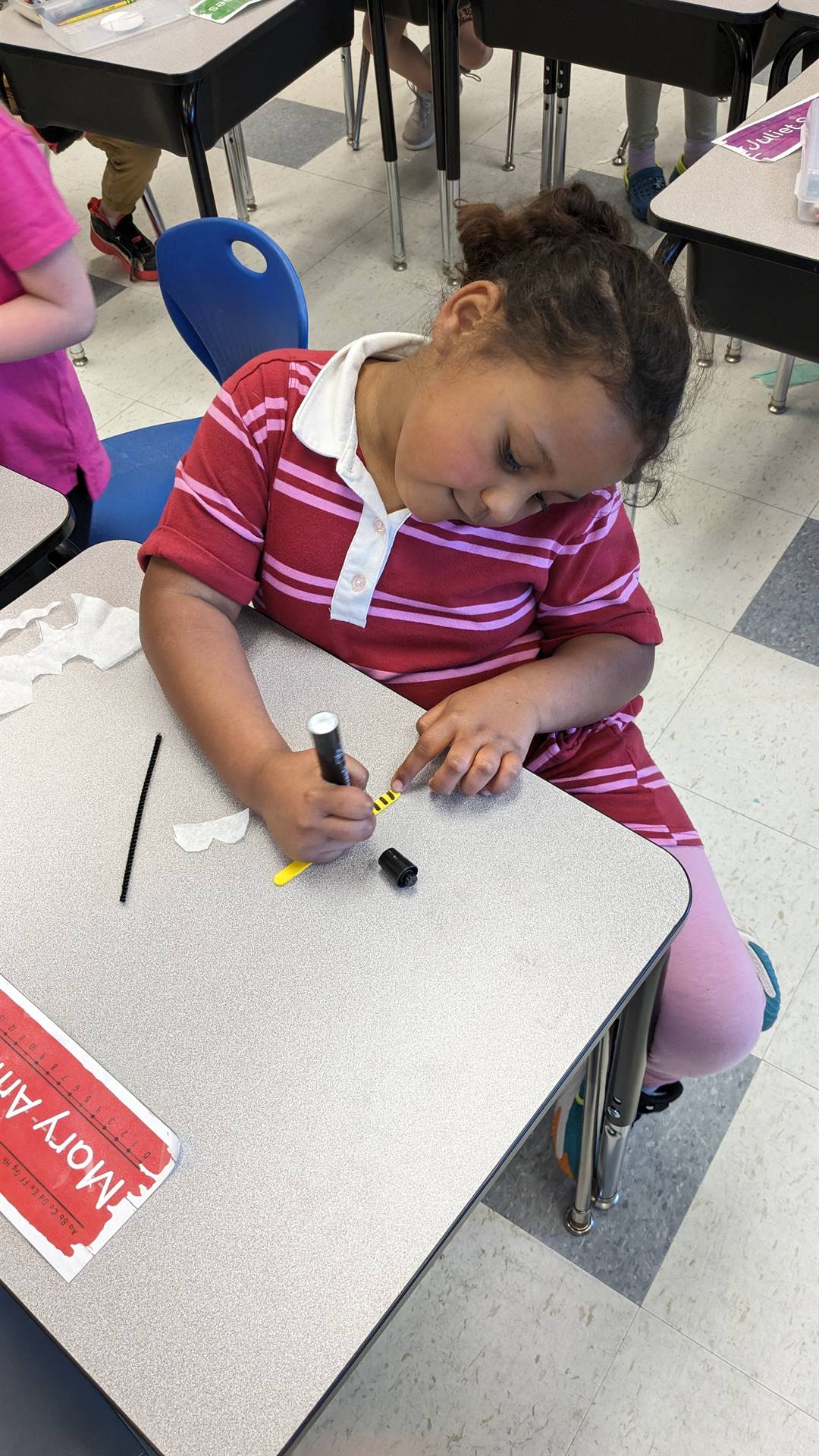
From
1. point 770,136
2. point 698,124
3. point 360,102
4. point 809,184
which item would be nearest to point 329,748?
point 809,184

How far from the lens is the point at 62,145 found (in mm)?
2666

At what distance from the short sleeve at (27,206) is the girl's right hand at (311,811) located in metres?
0.81

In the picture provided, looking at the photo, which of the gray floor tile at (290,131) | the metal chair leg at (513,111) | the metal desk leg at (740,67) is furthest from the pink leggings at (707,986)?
the gray floor tile at (290,131)

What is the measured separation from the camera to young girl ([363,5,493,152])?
2.96m

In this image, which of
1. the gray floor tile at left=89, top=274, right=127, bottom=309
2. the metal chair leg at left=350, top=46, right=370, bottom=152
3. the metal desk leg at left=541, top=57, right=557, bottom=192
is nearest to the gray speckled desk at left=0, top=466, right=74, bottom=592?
the metal desk leg at left=541, top=57, right=557, bottom=192

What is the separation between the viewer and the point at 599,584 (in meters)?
0.98

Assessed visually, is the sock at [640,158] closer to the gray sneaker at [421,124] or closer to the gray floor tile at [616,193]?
the gray floor tile at [616,193]

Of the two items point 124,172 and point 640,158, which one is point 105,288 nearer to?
point 124,172

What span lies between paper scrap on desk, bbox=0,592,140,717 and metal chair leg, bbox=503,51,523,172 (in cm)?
253

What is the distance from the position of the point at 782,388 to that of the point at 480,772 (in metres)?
1.72

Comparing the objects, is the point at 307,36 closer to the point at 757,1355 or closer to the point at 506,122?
the point at 506,122

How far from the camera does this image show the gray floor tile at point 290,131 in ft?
10.5

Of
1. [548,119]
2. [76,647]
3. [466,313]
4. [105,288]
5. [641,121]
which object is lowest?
[105,288]

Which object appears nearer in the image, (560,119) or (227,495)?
(227,495)
